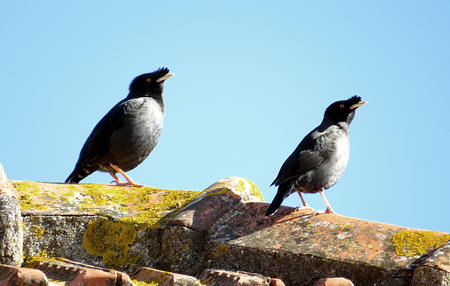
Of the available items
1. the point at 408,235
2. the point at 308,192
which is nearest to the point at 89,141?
the point at 308,192

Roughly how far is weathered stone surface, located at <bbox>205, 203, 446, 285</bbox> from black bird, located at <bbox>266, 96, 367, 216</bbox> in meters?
1.96

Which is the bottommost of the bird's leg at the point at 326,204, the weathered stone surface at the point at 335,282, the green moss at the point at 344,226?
the bird's leg at the point at 326,204

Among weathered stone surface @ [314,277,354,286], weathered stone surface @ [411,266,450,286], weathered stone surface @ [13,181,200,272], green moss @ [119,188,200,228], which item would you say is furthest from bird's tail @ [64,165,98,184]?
weathered stone surface @ [411,266,450,286]

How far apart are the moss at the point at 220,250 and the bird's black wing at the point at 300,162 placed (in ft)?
8.62

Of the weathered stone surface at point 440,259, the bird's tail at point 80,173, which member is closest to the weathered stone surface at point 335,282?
the weathered stone surface at point 440,259

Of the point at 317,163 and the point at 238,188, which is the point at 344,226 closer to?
the point at 238,188

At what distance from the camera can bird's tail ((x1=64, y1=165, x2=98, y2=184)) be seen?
9289mm

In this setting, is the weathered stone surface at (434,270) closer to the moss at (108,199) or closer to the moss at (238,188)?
the moss at (238,188)

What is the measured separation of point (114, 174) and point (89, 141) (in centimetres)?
61

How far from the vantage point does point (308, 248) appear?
485 cm

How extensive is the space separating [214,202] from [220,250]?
1.89 feet

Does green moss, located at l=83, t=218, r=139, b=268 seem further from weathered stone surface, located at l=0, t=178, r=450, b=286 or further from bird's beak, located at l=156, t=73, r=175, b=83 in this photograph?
bird's beak, located at l=156, t=73, r=175, b=83

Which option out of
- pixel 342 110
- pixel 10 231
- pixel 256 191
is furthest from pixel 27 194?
pixel 342 110

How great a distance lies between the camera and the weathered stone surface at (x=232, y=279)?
4.03m
